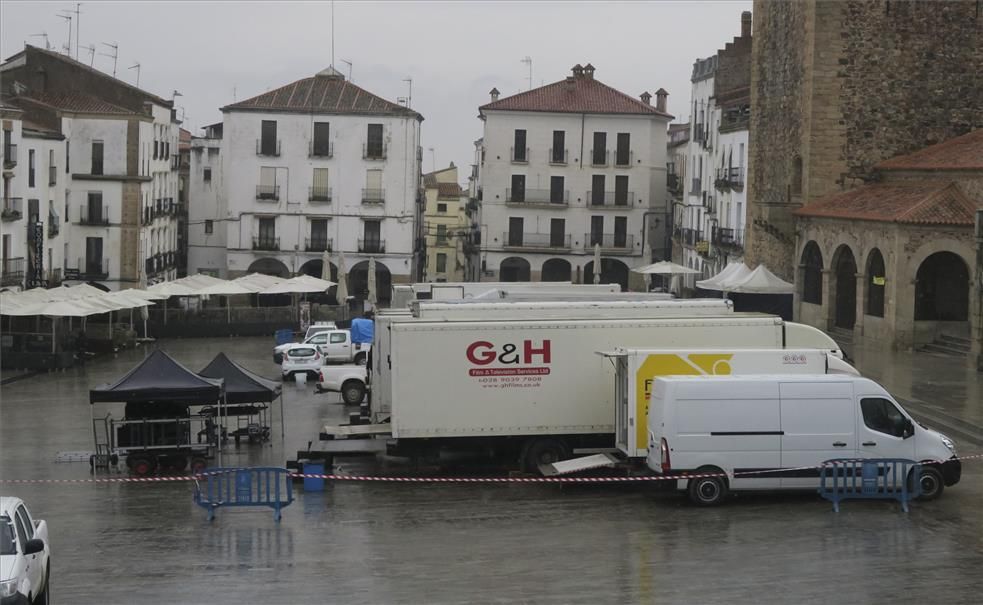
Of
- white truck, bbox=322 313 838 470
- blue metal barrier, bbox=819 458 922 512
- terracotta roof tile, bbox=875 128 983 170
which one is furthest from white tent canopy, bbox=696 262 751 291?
blue metal barrier, bbox=819 458 922 512

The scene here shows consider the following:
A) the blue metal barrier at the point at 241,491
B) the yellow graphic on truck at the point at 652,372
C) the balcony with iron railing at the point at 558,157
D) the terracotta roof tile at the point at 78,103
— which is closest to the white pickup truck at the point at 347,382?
the yellow graphic on truck at the point at 652,372

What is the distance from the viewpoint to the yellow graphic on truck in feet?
67.5

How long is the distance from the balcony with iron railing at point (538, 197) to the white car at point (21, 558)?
59.6 meters

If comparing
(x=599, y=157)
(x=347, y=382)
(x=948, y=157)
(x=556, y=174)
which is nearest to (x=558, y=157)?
(x=556, y=174)

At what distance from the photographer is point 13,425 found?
96.4ft

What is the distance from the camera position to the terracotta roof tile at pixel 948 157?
41312mm

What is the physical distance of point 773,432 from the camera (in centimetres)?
1944

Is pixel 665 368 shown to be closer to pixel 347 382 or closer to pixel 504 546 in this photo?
pixel 504 546

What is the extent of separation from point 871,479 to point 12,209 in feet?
133

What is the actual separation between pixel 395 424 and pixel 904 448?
7.32m

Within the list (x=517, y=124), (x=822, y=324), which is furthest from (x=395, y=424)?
(x=517, y=124)

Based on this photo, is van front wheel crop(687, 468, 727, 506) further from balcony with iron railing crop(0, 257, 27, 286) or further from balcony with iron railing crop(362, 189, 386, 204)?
balcony with iron railing crop(362, 189, 386, 204)

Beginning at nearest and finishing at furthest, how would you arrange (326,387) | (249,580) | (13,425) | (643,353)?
1. (249,580)
2. (643,353)
3. (13,425)
4. (326,387)

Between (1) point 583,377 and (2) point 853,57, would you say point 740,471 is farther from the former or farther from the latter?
(2) point 853,57
